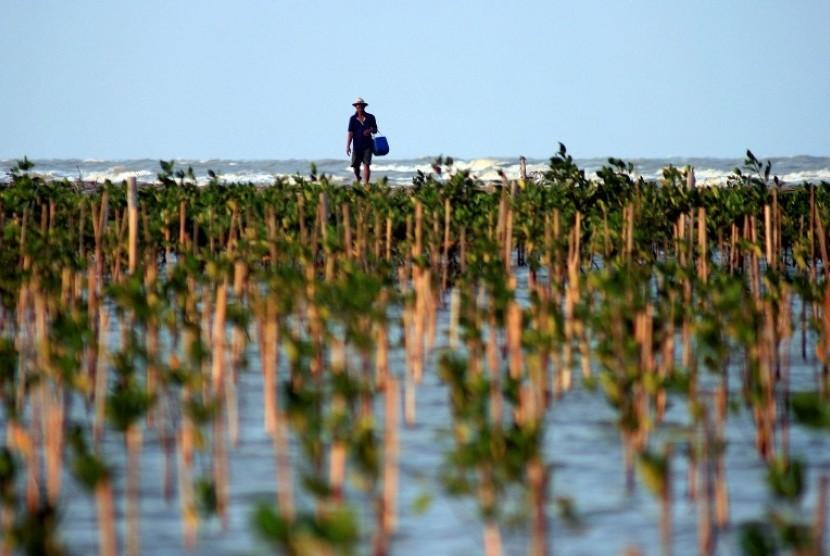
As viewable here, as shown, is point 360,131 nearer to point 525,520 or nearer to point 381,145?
point 381,145

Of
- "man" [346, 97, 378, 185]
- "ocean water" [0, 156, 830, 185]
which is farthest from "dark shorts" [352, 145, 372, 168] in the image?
"ocean water" [0, 156, 830, 185]

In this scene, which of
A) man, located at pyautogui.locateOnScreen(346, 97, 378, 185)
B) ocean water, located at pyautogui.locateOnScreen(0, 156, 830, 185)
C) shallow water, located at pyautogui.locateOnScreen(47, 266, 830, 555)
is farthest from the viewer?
ocean water, located at pyautogui.locateOnScreen(0, 156, 830, 185)

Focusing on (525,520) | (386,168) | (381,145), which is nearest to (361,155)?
(381,145)

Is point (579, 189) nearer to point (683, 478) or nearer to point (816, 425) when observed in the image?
point (683, 478)

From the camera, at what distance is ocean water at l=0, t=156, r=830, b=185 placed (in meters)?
36.9

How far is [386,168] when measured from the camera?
44.6m

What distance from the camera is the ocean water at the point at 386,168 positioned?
3691 cm

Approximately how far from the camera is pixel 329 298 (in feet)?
23.6

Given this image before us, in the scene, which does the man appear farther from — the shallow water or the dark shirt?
the shallow water

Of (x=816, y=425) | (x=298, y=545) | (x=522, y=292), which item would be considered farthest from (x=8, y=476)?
(x=522, y=292)

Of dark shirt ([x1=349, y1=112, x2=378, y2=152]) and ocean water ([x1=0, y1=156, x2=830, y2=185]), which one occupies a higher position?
dark shirt ([x1=349, y1=112, x2=378, y2=152])

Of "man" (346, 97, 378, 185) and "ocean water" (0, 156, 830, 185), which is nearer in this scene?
"man" (346, 97, 378, 185)

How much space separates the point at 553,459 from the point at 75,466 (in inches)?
96.2

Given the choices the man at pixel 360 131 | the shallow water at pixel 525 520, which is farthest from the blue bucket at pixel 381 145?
the shallow water at pixel 525 520
